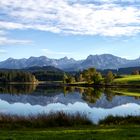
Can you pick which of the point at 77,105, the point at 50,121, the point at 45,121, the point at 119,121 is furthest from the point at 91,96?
the point at 45,121

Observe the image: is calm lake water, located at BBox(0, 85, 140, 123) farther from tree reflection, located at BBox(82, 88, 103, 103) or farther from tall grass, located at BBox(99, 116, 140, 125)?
tall grass, located at BBox(99, 116, 140, 125)

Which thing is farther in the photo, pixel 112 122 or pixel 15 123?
pixel 112 122

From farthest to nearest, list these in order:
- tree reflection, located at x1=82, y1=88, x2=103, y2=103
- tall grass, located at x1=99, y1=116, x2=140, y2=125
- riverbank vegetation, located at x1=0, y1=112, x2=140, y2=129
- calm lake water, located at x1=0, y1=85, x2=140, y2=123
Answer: tree reflection, located at x1=82, y1=88, x2=103, y2=103, calm lake water, located at x1=0, y1=85, x2=140, y2=123, tall grass, located at x1=99, y1=116, x2=140, y2=125, riverbank vegetation, located at x1=0, y1=112, x2=140, y2=129

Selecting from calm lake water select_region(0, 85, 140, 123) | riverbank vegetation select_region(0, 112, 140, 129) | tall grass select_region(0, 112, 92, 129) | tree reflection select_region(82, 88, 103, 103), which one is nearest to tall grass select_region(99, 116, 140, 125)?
riverbank vegetation select_region(0, 112, 140, 129)

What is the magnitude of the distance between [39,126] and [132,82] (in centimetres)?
13536

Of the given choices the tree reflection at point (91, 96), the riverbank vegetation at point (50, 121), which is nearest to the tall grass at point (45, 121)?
the riverbank vegetation at point (50, 121)

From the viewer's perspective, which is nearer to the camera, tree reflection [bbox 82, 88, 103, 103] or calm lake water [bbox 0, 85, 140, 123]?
calm lake water [bbox 0, 85, 140, 123]

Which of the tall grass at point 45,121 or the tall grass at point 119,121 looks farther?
the tall grass at point 119,121

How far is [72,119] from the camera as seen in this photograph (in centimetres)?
2688

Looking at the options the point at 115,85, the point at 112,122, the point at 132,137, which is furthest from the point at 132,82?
the point at 132,137

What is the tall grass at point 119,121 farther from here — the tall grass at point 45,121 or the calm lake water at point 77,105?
the calm lake water at point 77,105

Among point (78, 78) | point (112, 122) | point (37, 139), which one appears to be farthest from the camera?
Result: point (78, 78)

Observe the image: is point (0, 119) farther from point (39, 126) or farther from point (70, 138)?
point (70, 138)

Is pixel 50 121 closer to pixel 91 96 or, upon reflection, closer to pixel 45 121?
pixel 45 121
